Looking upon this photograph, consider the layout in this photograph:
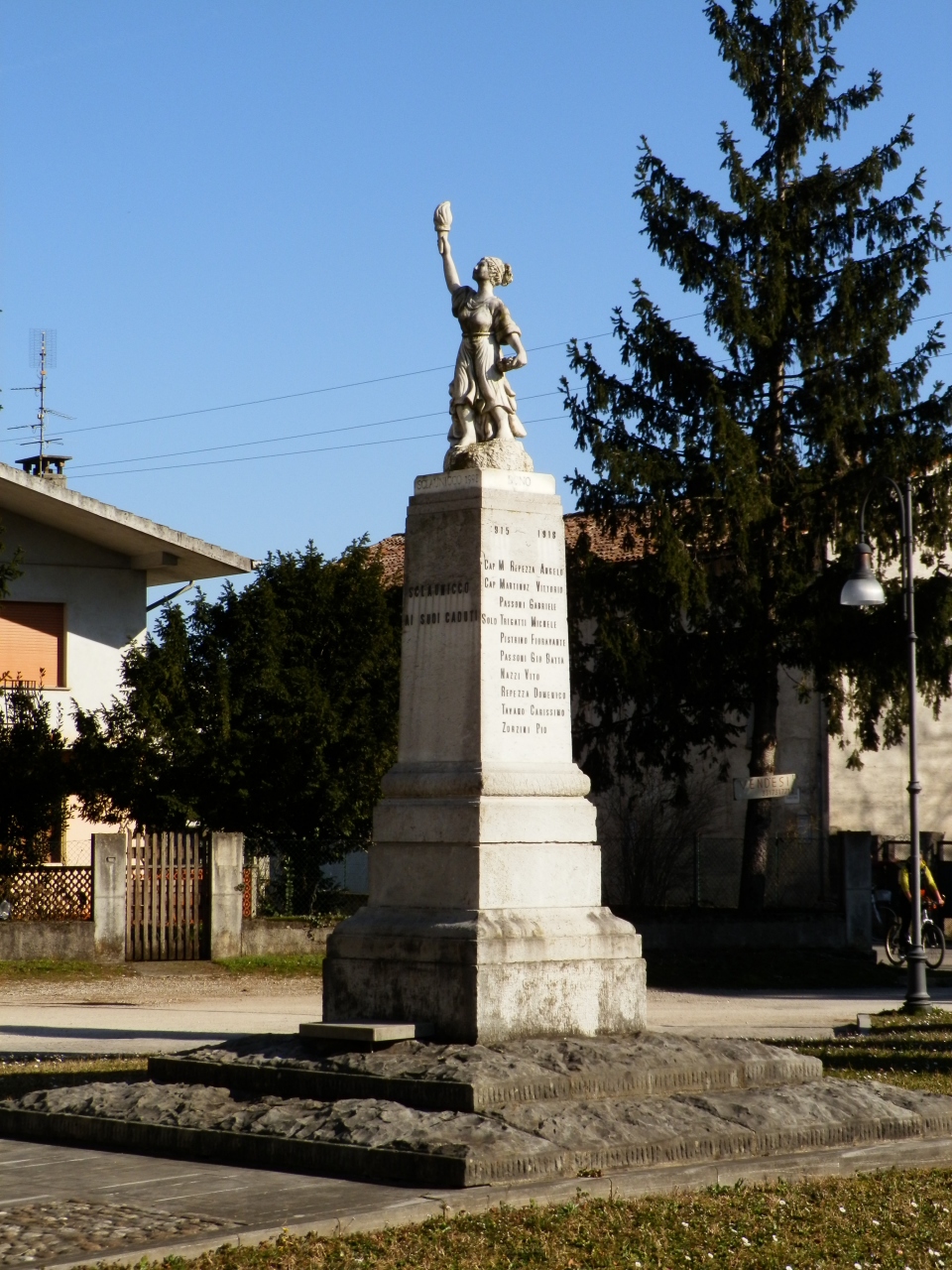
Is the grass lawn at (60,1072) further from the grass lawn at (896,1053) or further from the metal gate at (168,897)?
the metal gate at (168,897)

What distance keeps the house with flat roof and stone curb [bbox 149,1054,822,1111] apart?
797 inches

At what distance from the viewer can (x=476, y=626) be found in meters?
10.2

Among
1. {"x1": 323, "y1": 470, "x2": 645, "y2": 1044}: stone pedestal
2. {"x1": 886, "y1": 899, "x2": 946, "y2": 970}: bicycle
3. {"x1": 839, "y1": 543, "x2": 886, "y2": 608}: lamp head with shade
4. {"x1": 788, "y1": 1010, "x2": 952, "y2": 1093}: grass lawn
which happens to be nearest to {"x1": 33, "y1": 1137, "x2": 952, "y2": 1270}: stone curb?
{"x1": 323, "y1": 470, "x2": 645, "y2": 1044}: stone pedestal

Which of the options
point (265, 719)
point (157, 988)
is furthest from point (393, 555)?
point (157, 988)

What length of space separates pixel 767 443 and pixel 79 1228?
71.2 ft

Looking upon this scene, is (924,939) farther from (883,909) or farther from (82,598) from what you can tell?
(82,598)

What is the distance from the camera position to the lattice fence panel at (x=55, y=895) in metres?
23.2

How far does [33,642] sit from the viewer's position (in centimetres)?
3009

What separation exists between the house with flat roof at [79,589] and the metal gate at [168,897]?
578cm

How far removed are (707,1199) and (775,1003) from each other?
13246mm

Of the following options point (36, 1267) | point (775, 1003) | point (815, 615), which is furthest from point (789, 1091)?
point (815, 615)

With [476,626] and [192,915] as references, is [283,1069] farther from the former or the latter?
[192,915]

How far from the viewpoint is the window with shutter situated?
98.0 feet

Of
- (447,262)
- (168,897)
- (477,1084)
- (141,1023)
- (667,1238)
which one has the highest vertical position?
(447,262)
